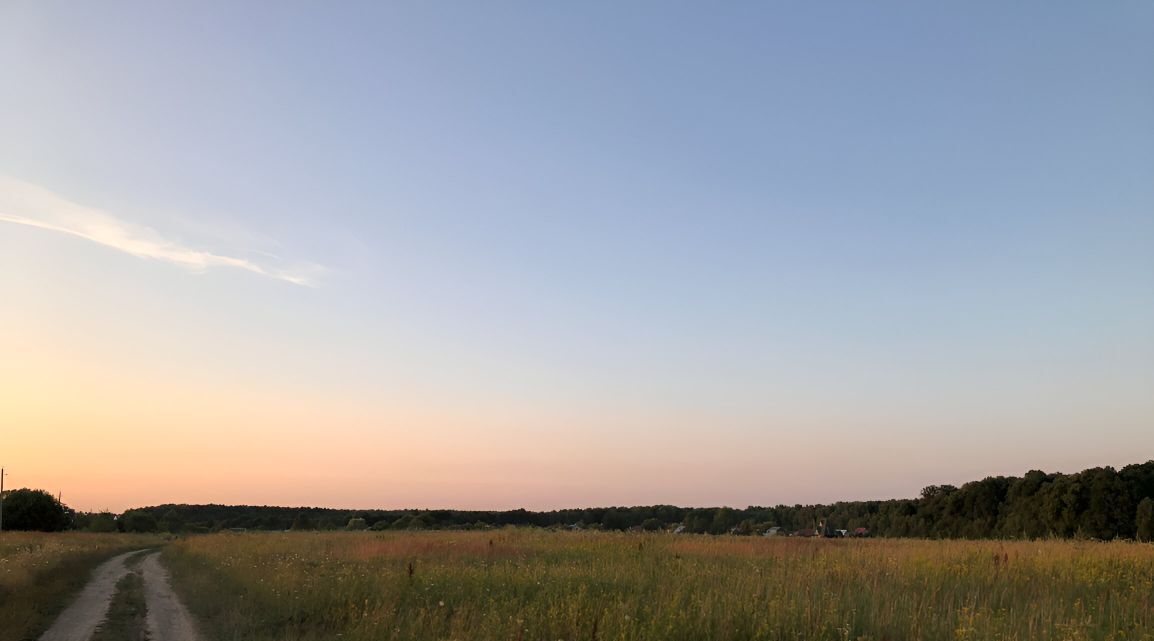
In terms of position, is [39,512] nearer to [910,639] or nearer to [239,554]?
[239,554]

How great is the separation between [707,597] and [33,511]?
4292 inches

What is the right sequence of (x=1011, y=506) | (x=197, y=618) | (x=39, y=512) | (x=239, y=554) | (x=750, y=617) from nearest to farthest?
(x=750, y=617) < (x=197, y=618) < (x=239, y=554) < (x=1011, y=506) < (x=39, y=512)

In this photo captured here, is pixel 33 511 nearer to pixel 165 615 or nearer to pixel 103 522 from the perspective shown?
pixel 103 522

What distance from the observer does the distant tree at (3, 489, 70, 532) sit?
297ft

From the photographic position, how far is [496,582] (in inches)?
589

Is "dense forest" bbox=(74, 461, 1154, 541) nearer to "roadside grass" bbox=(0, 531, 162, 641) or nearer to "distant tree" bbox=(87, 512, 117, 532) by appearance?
"distant tree" bbox=(87, 512, 117, 532)

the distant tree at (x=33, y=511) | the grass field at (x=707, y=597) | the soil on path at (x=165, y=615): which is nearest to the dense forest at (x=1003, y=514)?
the distant tree at (x=33, y=511)

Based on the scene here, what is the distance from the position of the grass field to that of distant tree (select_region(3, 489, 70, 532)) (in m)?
90.8

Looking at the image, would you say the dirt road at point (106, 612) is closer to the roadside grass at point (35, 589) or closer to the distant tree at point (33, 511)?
the roadside grass at point (35, 589)

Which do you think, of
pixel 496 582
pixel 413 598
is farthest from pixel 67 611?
pixel 496 582

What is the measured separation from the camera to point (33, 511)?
92438 millimetres

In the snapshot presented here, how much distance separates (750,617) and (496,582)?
652 cm

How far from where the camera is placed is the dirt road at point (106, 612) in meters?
14.0

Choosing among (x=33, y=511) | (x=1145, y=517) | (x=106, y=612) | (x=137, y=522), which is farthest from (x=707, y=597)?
(x=137, y=522)
